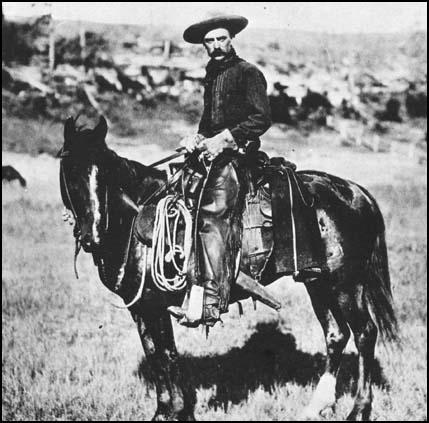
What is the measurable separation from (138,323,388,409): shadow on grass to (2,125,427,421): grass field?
0.05 ft

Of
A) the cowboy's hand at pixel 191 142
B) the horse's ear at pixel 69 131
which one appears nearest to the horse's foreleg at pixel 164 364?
the cowboy's hand at pixel 191 142

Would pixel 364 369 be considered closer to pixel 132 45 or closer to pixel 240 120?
pixel 240 120

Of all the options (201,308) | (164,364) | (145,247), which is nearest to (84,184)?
(145,247)

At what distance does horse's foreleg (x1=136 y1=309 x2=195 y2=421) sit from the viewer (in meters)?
5.29

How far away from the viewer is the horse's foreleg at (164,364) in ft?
17.4

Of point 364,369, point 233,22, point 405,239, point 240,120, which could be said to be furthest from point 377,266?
point 405,239

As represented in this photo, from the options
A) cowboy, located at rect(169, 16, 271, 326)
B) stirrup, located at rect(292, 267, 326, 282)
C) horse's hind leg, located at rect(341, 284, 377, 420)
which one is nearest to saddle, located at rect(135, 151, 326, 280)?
stirrup, located at rect(292, 267, 326, 282)

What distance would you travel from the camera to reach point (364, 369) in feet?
18.9

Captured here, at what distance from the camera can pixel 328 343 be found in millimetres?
6098

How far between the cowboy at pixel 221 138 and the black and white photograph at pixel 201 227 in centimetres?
1

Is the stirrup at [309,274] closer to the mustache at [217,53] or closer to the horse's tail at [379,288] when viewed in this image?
the horse's tail at [379,288]

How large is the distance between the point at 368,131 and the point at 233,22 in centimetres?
1036

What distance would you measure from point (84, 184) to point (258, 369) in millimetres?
3529

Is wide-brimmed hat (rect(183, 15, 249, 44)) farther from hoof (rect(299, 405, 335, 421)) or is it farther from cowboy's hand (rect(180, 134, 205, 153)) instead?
hoof (rect(299, 405, 335, 421))
